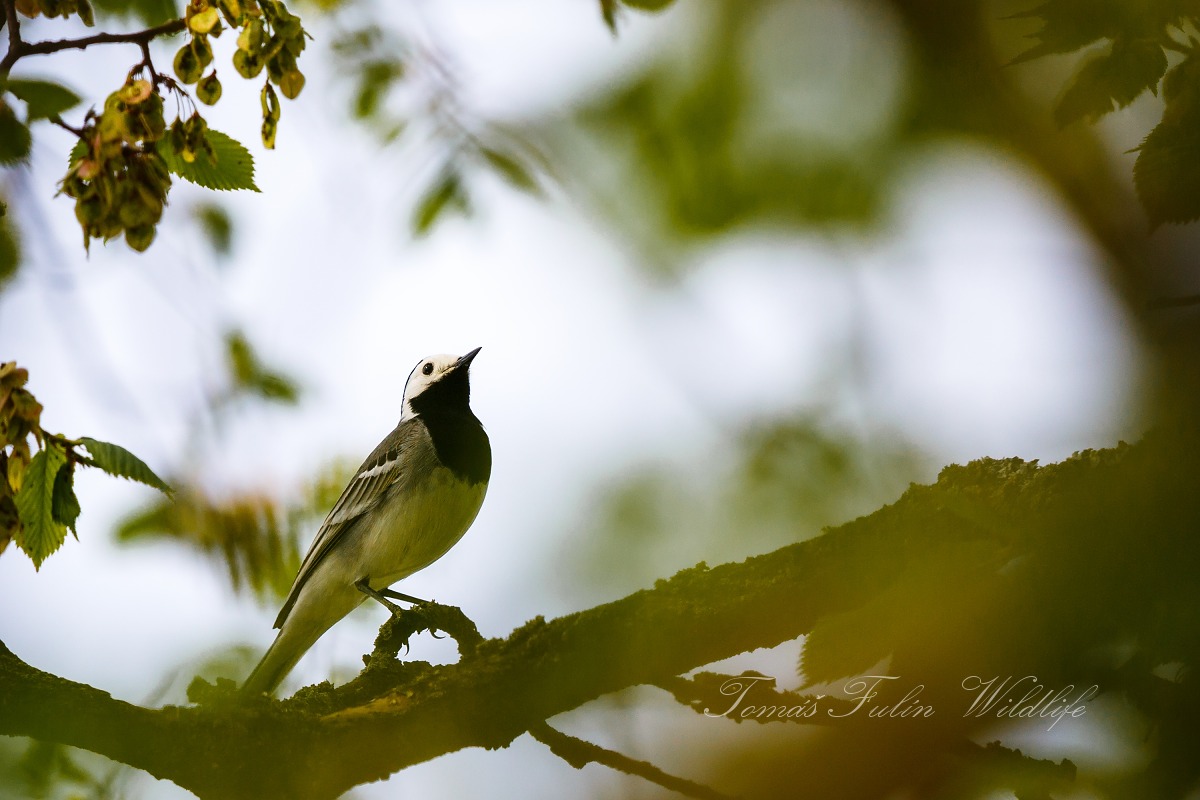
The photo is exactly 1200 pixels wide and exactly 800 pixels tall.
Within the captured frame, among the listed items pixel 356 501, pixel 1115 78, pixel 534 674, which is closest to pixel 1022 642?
pixel 1115 78

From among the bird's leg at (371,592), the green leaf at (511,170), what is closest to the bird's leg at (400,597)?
the bird's leg at (371,592)

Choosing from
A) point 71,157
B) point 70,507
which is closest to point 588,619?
point 70,507

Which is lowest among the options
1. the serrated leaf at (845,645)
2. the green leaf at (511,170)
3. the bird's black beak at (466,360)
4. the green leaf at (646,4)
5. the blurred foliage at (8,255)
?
the serrated leaf at (845,645)

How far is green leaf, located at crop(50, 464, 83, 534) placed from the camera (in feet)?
6.68

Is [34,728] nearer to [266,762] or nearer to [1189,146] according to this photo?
[266,762]

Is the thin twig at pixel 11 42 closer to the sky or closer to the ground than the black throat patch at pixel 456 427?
closer to the ground

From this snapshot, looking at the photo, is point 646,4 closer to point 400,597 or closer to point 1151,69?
point 1151,69

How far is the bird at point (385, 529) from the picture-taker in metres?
4.98

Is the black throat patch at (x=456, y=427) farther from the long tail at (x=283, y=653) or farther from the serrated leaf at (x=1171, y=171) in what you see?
the serrated leaf at (x=1171, y=171)

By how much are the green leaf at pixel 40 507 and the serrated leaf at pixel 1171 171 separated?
2.33 metres

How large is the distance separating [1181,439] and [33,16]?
9.08 ft

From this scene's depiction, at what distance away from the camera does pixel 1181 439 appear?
1920mm

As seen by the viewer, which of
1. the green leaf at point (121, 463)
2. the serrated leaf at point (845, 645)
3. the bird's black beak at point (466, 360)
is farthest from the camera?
the bird's black beak at point (466, 360)

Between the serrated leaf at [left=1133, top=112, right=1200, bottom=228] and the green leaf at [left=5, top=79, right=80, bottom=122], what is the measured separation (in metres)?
2.35
